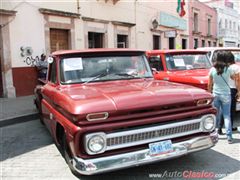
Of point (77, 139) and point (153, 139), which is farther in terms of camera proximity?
point (153, 139)

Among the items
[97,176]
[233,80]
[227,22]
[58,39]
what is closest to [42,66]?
[58,39]

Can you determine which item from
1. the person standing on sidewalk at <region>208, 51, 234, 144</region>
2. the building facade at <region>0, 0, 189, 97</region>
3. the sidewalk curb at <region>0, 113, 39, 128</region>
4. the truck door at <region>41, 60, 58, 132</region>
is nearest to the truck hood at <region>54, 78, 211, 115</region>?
the truck door at <region>41, 60, 58, 132</region>

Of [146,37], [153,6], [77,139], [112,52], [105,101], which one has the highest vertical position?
[153,6]

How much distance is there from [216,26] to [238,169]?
1195 inches

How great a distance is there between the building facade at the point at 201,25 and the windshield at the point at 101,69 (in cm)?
2108

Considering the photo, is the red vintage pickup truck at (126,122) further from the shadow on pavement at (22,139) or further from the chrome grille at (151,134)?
the shadow on pavement at (22,139)

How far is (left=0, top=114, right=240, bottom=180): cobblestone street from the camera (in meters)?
3.83

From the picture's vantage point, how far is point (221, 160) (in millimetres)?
4227

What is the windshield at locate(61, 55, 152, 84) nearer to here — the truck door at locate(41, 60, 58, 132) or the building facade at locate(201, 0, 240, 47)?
the truck door at locate(41, 60, 58, 132)

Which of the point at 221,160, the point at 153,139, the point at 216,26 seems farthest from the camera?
the point at 216,26

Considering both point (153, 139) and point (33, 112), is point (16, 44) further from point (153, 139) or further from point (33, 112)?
point (153, 139)

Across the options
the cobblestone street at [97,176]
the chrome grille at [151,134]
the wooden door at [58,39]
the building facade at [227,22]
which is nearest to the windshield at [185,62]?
the cobblestone street at [97,176]

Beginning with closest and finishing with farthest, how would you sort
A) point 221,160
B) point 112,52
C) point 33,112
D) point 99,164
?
point 99,164, point 221,160, point 112,52, point 33,112

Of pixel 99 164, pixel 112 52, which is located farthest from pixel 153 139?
pixel 112 52
